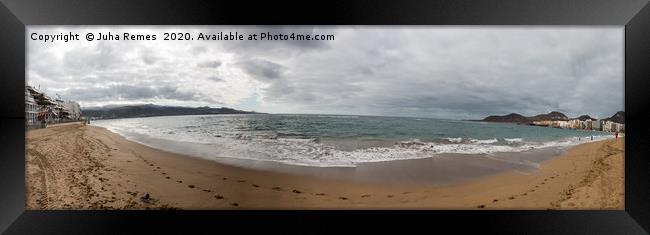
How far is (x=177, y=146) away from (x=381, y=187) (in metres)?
2.17

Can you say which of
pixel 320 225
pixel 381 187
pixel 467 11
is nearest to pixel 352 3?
pixel 467 11

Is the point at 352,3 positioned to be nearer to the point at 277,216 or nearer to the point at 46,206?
the point at 277,216

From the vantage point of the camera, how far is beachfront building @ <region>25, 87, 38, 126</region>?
7.47 feet

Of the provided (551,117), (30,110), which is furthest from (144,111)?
(551,117)

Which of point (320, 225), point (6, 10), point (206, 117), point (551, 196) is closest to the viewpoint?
point (6, 10)

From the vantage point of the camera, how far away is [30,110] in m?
2.30

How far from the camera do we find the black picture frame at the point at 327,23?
217cm

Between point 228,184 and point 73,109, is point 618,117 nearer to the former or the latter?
point 228,184

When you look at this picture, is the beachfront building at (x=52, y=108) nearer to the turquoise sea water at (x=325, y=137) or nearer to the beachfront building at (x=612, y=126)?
the turquoise sea water at (x=325, y=137)

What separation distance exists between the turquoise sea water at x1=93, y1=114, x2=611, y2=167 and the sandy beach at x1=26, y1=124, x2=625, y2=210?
0.19 metres

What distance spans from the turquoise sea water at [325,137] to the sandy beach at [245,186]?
187mm

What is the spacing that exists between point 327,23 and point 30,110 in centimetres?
275

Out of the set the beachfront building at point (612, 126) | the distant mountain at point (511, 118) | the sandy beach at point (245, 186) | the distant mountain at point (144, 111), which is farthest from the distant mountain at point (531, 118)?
the distant mountain at point (144, 111)

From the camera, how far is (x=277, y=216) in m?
2.36
